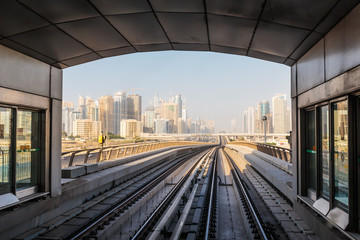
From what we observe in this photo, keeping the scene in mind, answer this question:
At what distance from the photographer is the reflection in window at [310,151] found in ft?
20.8

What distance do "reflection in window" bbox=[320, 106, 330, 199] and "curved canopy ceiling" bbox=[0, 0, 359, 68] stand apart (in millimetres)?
1549

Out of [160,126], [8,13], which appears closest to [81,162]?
[8,13]

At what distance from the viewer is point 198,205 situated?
926 centimetres

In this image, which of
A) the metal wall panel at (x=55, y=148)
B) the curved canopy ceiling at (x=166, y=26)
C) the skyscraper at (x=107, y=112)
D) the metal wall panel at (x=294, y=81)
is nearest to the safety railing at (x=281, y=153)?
the metal wall panel at (x=294, y=81)

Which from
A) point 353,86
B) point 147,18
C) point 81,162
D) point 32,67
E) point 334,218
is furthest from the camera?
point 81,162

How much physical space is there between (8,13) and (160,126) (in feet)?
634

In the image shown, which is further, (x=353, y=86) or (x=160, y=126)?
(x=160, y=126)

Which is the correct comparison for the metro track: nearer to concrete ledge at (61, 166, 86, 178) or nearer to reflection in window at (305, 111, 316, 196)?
concrete ledge at (61, 166, 86, 178)

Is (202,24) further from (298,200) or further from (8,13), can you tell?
(298,200)

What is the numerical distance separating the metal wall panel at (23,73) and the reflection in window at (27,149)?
0.66 meters

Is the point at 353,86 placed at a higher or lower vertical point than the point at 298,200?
higher

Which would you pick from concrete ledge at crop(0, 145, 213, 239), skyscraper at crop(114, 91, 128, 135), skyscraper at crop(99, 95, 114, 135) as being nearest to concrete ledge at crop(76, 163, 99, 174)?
concrete ledge at crop(0, 145, 213, 239)

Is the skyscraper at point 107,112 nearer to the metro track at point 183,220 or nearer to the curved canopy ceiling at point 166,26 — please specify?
the metro track at point 183,220

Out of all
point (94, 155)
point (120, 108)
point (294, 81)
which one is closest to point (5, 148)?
point (94, 155)
